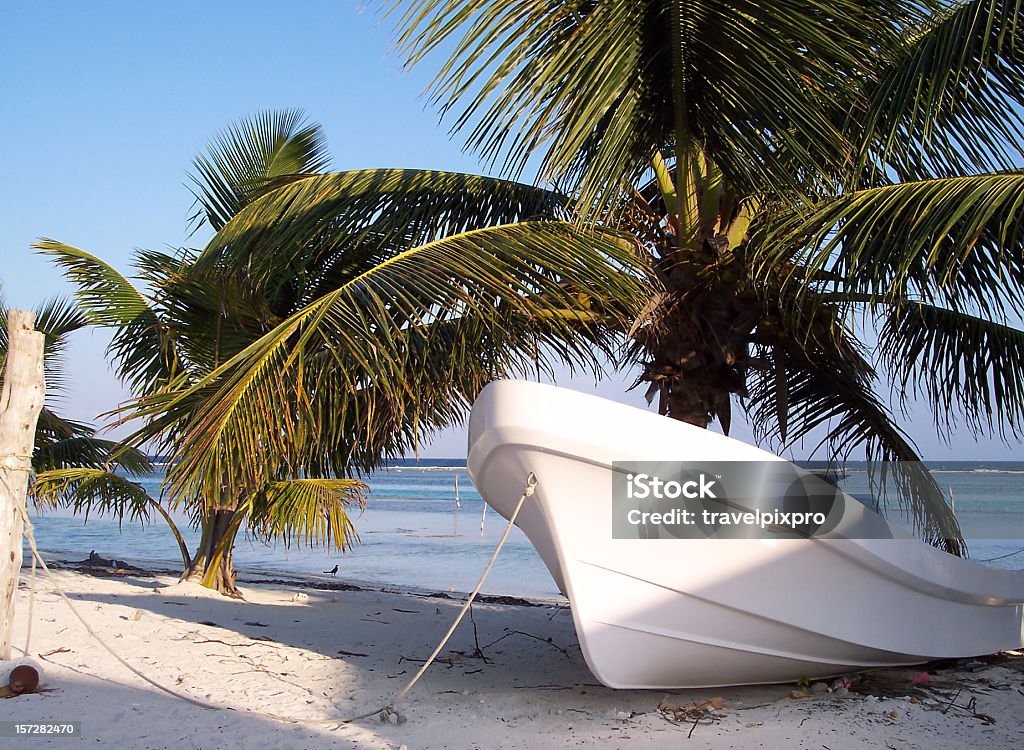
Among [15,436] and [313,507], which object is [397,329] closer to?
[15,436]

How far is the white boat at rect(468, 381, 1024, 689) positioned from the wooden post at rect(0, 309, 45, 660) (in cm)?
231

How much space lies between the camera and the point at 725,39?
4.05 meters

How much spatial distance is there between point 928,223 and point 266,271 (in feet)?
13.6

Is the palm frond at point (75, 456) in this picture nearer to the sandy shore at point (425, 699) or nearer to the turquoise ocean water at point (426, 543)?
the sandy shore at point (425, 699)

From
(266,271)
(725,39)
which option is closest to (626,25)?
(725,39)

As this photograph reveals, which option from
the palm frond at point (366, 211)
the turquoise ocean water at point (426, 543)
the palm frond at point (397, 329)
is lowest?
the turquoise ocean water at point (426, 543)

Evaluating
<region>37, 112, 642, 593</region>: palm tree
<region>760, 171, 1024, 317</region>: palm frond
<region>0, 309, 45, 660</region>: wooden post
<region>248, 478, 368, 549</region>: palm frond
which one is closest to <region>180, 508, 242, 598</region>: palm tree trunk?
<region>37, 112, 642, 593</region>: palm tree

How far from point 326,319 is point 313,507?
289cm

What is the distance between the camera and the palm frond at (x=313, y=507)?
21.9 ft

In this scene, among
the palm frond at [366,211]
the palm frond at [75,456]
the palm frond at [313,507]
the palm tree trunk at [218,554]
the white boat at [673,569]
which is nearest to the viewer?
the white boat at [673,569]

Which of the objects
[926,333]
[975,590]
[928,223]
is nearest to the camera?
[928,223]

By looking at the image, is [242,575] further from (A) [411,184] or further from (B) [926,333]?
(B) [926,333]

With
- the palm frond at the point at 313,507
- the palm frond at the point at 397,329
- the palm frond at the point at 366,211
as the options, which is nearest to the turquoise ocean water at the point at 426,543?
the palm frond at the point at 397,329

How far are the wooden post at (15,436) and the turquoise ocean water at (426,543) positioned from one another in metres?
4.18
